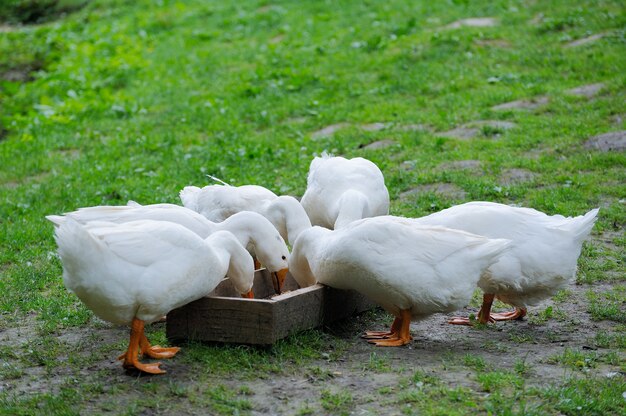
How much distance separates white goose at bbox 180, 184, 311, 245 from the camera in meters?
6.88

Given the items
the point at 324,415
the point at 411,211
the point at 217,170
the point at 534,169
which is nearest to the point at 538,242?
the point at 324,415

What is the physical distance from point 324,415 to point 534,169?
564 cm

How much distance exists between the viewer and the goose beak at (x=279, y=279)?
6.53 m

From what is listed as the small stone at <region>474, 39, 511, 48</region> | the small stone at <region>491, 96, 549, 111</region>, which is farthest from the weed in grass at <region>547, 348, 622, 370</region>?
the small stone at <region>474, 39, 511, 48</region>

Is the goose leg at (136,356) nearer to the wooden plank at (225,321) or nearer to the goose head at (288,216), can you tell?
the wooden plank at (225,321)

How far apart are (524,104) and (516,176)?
2603 mm

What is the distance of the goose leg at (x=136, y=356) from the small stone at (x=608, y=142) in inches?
251

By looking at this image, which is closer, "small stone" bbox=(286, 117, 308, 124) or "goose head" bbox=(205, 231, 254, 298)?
"goose head" bbox=(205, 231, 254, 298)

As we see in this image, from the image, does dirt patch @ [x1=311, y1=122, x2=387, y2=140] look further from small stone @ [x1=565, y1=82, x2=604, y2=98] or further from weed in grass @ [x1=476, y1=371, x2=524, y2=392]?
weed in grass @ [x1=476, y1=371, x2=524, y2=392]

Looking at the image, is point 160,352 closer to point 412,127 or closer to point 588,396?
point 588,396

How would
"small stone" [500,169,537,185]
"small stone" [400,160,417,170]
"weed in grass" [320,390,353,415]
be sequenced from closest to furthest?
"weed in grass" [320,390,353,415] < "small stone" [500,169,537,185] < "small stone" [400,160,417,170]

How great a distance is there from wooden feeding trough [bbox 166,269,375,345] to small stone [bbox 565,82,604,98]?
7.06 metres

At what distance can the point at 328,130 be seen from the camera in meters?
11.7

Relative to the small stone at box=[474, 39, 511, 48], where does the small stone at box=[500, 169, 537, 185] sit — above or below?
below
